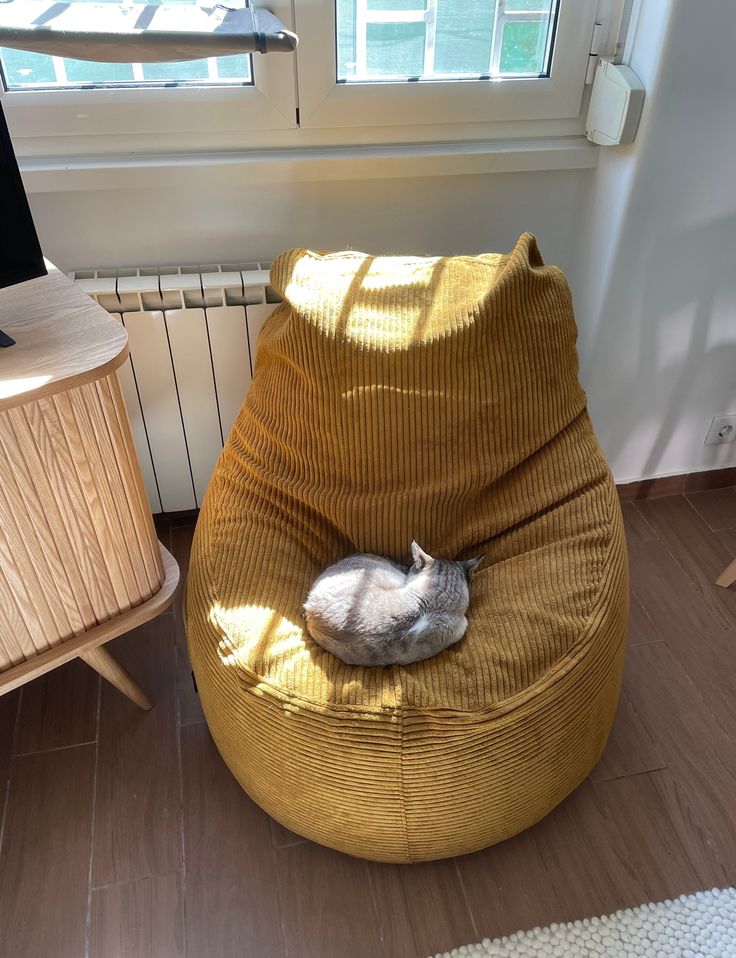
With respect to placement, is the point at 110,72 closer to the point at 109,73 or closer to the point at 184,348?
the point at 109,73

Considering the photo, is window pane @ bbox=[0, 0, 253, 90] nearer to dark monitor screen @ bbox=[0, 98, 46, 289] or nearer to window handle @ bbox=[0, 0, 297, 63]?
window handle @ bbox=[0, 0, 297, 63]

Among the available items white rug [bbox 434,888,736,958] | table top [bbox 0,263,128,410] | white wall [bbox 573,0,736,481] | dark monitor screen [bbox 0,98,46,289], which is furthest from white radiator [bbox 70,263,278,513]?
white rug [bbox 434,888,736,958]

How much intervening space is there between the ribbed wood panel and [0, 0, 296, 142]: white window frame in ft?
2.49

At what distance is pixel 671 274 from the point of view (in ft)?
6.12

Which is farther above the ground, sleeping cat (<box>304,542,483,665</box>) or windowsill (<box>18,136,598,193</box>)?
windowsill (<box>18,136,598,193</box>)

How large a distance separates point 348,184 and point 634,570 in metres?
1.22

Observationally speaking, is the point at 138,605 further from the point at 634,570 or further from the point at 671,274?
the point at 671,274

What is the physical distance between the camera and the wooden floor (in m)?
1.33

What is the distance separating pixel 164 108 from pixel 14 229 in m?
0.60

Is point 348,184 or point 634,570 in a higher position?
point 348,184

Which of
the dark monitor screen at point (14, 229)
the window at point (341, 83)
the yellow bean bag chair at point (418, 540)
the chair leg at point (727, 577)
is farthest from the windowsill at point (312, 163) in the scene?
the chair leg at point (727, 577)

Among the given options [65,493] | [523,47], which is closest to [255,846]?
[65,493]

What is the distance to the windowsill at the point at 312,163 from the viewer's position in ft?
5.32

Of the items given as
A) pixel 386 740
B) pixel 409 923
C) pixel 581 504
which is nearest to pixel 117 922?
pixel 409 923
